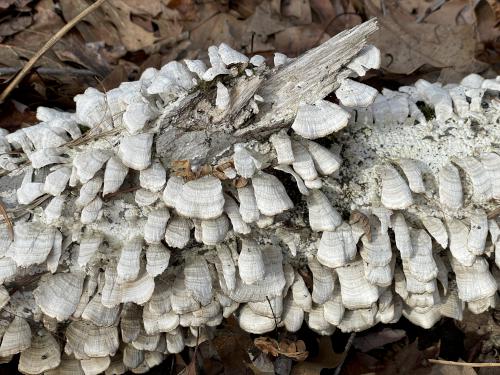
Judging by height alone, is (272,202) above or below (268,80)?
below

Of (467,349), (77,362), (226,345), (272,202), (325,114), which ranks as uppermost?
(325,114)

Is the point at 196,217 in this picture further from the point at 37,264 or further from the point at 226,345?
the point at 226,345

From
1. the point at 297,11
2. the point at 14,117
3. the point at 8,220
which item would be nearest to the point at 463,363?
the point at 8,220

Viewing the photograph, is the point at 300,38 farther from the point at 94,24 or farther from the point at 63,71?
the point at 63,71

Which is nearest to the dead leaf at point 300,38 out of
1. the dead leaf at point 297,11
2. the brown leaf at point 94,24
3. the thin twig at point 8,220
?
the dead leaf at point 297,11

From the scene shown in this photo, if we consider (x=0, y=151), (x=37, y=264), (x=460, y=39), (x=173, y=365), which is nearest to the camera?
(x=37, y=264)

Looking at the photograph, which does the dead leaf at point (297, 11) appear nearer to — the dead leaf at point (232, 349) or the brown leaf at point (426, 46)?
the brown leaf at point (426, 46)

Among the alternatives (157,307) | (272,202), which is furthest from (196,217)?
(157,307)
